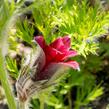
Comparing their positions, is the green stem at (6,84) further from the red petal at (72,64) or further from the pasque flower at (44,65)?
the red petal at (72,64)

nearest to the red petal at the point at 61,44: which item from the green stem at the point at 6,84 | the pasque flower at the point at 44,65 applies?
the pasque flower at the point at 44,65

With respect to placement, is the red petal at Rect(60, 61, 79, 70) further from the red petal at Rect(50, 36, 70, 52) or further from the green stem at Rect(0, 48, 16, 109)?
the green stem at Rect(0, 48, 16, 109)

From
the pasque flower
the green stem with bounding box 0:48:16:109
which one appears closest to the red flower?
the pasque flower

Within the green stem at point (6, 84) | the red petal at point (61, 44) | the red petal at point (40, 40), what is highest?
the red petal at point (40, 40)

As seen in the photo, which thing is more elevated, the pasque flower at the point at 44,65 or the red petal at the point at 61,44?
the red petal at the point at 61,44

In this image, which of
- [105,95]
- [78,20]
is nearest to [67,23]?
[78,20]

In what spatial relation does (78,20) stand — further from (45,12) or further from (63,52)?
(63,52)

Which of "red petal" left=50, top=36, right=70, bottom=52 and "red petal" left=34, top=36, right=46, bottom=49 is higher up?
"red petal" left=34, top=36, right=46, bottom=49

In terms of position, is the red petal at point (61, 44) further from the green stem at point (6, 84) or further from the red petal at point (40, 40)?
the green stem at point (6, 84)
